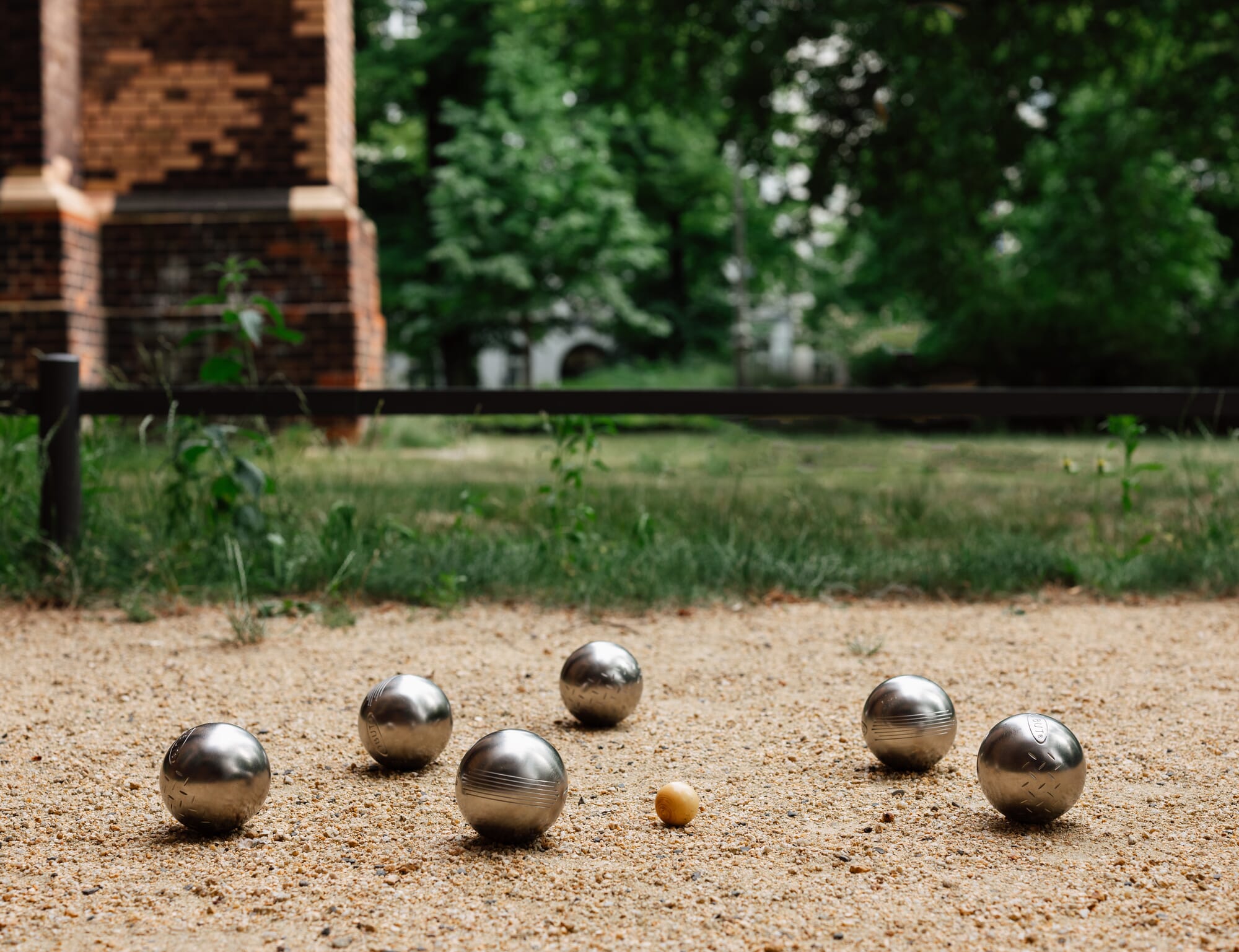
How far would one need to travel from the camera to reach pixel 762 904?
2465 millimetres

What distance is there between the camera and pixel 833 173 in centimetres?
1688

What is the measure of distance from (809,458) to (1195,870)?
4.84 metres

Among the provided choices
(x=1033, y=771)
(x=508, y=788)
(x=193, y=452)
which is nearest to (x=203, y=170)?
(x=193, y=452)

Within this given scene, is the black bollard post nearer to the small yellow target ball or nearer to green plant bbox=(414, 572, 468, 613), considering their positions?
green plant bbox=(414, 572, 468, 613)

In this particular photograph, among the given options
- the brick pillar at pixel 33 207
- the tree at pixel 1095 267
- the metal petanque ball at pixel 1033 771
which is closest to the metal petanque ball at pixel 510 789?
the metal petanque ball at pixel 1033 771

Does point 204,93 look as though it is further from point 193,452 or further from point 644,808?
point 644,808

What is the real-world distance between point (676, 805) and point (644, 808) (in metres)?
0.19

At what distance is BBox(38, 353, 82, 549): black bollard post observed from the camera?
18.9 ft

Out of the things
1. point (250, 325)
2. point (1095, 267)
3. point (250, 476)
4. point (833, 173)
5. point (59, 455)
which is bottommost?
point (250, 476)

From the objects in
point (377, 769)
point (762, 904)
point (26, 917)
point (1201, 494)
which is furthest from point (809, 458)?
point (26, 917)

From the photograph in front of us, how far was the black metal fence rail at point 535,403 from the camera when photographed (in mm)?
5883

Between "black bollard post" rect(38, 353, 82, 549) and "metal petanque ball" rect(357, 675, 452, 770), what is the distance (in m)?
3.18

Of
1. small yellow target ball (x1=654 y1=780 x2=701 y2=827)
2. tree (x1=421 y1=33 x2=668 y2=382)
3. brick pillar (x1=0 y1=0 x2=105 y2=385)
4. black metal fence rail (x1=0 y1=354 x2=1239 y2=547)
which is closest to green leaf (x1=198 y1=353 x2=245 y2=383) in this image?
black metal fence rail (x1=0 y1=354 x2=1239 y2=547)

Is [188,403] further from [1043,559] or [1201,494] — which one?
[1201,494]
